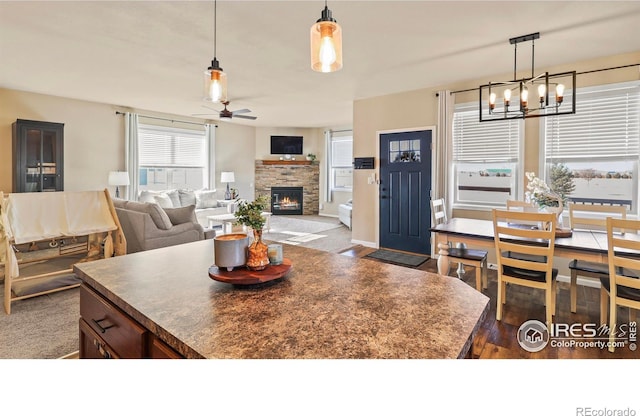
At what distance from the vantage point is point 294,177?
31.0 ft

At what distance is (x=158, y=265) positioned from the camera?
1.42 m

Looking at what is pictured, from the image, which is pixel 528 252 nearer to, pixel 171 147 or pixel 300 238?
pixel 300 238

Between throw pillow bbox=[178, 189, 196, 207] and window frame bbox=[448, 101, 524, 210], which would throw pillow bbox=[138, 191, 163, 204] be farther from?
window frame bbox=[448, 101, 524, 210]

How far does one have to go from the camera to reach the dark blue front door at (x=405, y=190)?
16.1 ft

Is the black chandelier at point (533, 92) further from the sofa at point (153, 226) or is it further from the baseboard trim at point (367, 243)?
the sofa at point (153, 226)

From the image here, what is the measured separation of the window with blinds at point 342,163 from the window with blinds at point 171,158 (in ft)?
11.3

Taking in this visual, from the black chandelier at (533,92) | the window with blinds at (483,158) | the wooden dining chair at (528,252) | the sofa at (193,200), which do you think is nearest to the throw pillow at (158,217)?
the sofa at (193,200)

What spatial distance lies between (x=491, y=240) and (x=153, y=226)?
11.9 ft

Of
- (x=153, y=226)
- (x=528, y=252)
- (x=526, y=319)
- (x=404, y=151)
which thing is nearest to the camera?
(x=528, y=252)

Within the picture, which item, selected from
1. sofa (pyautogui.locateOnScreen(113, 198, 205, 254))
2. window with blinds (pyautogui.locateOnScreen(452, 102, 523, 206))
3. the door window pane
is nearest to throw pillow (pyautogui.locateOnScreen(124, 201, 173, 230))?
sofa (pyautogui.locateOnScreen(113, 198, 205, 254))

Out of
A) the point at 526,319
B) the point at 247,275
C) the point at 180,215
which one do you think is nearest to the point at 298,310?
→ the point at 247,275
